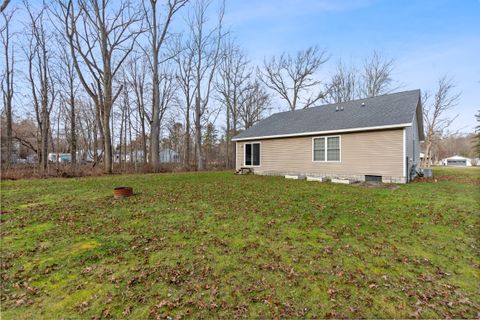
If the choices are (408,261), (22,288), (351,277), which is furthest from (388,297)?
(22,288)

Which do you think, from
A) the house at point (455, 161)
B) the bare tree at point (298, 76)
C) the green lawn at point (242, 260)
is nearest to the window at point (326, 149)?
the green lawn at point (242, 260)

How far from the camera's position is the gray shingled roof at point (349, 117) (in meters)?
9.70

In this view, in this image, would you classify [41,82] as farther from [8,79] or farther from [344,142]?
[344,142]

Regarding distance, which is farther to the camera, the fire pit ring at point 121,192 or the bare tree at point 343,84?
the bare tree at point 343,84

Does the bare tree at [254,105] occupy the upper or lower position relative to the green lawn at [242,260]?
upper

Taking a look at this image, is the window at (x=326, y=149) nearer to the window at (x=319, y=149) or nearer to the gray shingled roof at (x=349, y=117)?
the window at (x=319, y=149)

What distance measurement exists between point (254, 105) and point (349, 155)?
55.2 feet

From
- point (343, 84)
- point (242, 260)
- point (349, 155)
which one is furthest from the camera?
point (343, 84)

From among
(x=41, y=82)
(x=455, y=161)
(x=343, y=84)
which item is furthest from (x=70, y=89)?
(x=455, y=161)

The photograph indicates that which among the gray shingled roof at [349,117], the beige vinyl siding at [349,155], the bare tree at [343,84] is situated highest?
the bare tree at [343,84]

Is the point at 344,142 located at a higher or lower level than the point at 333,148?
higher

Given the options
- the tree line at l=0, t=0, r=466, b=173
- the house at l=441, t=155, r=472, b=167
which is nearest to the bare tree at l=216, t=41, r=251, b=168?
the tree line at l=0, t=0, r=466, b=173

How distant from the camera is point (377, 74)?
25.0 metres

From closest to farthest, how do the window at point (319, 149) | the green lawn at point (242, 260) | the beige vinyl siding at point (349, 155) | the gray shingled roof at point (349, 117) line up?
the green lawn at point (242, 260)
the beige vinyl siding at point (349, 155)
the gray shingled roof at point (349, 117)
the window at point (319, 149)
